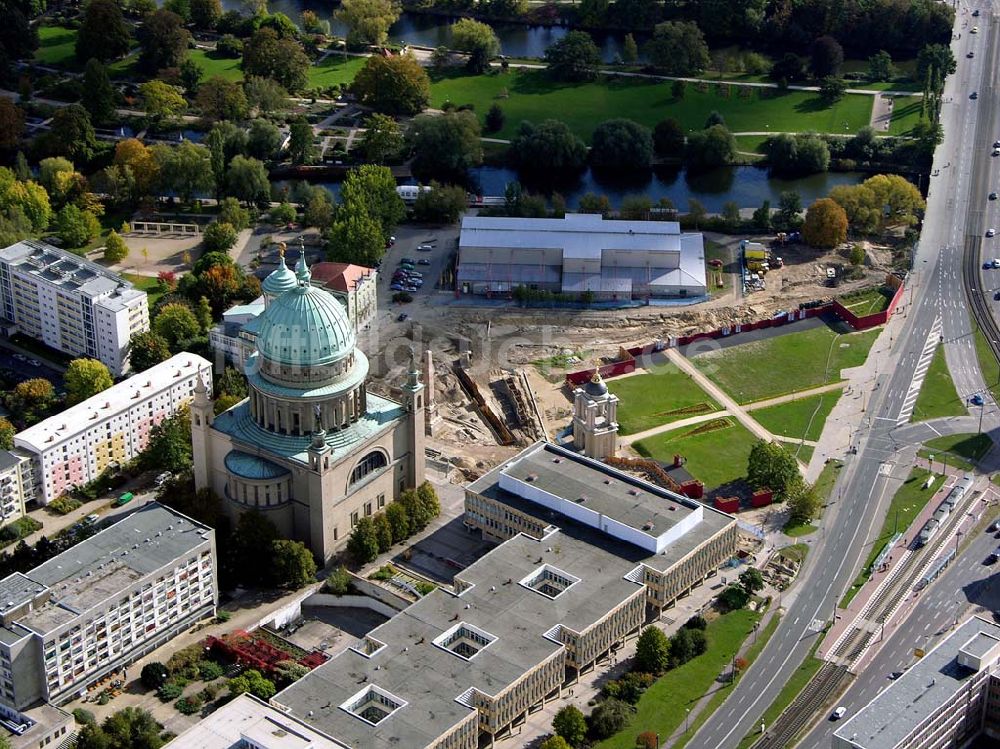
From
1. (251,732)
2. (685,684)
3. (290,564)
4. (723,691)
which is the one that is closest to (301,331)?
(290,564)

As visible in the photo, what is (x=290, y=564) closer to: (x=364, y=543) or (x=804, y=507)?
(x=364, y=543)

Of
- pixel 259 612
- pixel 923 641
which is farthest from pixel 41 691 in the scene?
pixel 923 641

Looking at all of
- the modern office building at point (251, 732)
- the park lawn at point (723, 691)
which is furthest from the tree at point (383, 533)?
the park lawn at point (723, 691)

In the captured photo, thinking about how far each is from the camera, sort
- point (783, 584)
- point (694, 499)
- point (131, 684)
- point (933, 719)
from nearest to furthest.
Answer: point (933, 719)
point (131, 684)
point (783, 584)
point (694, 499)

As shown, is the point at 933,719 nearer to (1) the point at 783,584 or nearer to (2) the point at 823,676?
(2) the point at 823,676

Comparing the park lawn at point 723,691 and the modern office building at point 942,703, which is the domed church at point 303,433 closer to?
the park lawn at point 723,691

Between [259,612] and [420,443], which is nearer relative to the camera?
[259,612]

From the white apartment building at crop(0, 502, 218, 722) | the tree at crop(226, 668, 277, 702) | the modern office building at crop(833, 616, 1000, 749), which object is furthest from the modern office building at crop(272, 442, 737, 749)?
the modern office building at crop(833, 616, 1000, 749)
